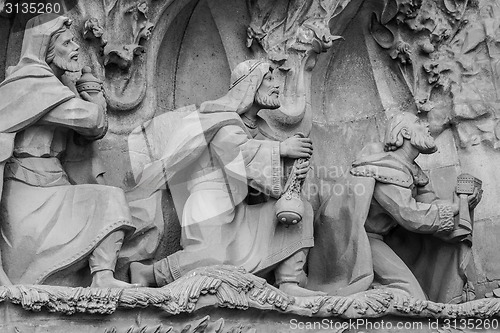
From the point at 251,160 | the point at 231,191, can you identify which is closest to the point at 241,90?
the point at 251,160

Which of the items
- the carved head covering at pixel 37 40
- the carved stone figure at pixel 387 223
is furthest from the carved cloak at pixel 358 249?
the carved head covering at pixel 37 40

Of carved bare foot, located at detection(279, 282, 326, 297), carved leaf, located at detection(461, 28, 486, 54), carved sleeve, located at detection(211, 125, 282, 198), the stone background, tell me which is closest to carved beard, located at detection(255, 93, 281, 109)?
carved sleeve, located at detection(211, 125, 282, 198)

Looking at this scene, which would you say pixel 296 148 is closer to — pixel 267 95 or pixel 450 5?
pixel 267 95

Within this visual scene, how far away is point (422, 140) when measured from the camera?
12.0m

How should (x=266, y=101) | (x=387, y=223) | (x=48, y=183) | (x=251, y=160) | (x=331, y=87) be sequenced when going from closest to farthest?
(x=48, y=183) → (x=251, y=160) → (x=266, y=101) → (x=387, y=223) → (x=331, y=87)

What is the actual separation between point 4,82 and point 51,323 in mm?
1713

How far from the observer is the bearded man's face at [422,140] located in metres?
12.0

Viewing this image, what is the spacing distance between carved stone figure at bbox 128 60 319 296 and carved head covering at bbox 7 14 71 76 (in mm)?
1116

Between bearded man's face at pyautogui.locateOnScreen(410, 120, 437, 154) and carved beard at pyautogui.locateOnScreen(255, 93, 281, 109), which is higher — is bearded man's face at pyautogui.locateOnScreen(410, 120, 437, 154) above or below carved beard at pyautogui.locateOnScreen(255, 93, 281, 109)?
below

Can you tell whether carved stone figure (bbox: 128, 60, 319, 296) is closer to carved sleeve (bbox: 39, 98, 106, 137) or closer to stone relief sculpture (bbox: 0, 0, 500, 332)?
stone relief sculpture (bbox: 0, 0, 500, 332)

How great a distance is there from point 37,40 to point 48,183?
96 centimetres

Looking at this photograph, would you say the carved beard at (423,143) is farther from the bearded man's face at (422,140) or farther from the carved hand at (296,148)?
the carved hand at (296,148)

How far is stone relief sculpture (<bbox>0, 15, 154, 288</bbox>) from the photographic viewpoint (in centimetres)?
1085

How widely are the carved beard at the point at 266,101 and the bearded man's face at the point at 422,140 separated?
3.41 ft
